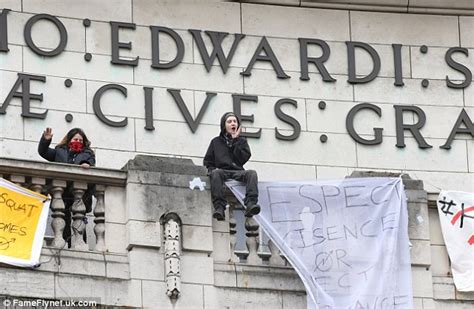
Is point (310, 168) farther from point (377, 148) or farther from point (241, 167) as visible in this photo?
point (241, 167)

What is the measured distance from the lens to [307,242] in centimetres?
2850

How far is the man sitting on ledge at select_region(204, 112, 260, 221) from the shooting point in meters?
28.1

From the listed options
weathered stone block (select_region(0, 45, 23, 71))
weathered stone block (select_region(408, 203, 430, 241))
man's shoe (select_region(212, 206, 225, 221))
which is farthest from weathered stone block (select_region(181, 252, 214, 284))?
weathered stone block (select_region(0, 45, 23, 71))

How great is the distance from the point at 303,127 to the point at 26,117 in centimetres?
395

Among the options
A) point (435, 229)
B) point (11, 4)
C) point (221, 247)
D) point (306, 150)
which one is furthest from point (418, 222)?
point (11, 4)

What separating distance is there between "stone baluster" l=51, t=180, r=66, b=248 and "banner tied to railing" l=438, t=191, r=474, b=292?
16.5 feet

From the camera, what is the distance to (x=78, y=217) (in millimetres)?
A: 27641

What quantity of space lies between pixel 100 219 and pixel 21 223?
3.30 feet

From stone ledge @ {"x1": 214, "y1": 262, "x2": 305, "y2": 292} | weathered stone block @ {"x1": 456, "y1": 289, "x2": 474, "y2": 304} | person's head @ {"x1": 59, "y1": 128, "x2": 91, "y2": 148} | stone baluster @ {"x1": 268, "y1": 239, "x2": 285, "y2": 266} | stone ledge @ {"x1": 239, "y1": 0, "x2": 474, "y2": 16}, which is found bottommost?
weathered stone block @ {"x1": 456, "y1": 289, "x2": 474, "y2": 304}

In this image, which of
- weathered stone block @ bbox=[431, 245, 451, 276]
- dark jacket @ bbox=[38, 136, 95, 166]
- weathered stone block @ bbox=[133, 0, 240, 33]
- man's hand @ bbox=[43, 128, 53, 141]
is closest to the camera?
dark jacket @ bbox=[38, 136, 95, 166]

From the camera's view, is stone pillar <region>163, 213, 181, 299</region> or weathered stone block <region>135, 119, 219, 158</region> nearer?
stone pillar <region>163, 213, 181, 299</region>

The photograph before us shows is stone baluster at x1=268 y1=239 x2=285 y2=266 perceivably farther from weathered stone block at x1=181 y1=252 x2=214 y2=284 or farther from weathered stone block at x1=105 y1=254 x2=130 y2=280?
weathered stone block at x1=105 y1=254 x2=130 y2=280

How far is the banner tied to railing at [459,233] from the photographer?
95.4ft

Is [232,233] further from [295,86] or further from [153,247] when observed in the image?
[295,86]
